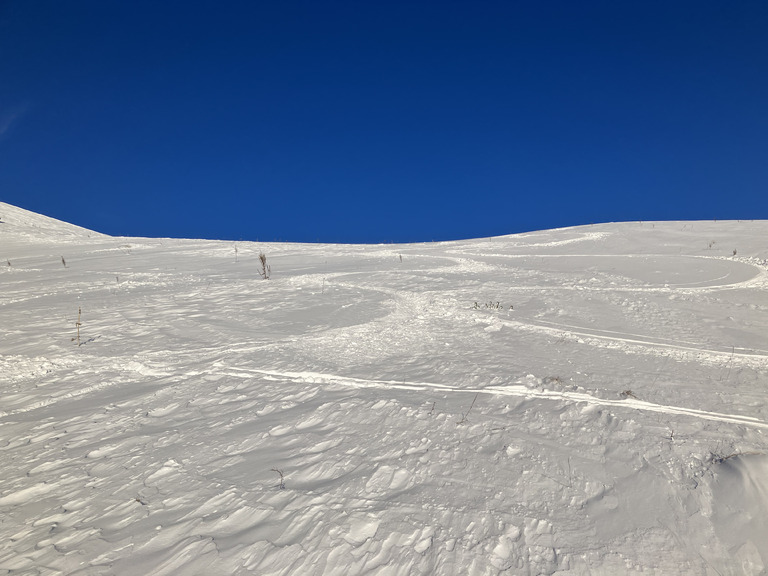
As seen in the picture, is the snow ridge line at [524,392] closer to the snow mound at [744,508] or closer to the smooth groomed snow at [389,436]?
the smooth groomed snow at [389,436]

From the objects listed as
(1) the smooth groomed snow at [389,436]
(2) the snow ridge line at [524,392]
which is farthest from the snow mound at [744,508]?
(2) the snow ridge line at [524,392]

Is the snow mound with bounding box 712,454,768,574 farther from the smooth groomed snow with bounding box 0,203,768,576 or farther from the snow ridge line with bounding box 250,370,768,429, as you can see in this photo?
the snow ridge line with bounding box 250,370,768,429

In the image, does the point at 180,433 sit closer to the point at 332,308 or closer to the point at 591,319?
the point at 332,308

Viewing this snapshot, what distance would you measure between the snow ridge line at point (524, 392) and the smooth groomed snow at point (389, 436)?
0.02m

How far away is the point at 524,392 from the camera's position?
3656 millimetres

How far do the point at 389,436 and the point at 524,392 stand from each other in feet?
4.64

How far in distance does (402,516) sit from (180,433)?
200 centimetres

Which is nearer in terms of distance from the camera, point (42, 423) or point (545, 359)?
point (42, 423)

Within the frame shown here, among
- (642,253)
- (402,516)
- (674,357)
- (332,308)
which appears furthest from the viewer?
(642,253)

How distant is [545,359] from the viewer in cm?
437

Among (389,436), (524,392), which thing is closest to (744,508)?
(524,392)

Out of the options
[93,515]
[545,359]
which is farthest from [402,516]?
[545,359]

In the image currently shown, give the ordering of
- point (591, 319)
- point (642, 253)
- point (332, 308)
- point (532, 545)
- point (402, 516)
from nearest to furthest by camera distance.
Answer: point (532, 545)
point (402, 516)
point (591, 319)
point (332, 308)
point (642, 253)

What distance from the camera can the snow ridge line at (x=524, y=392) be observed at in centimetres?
315
